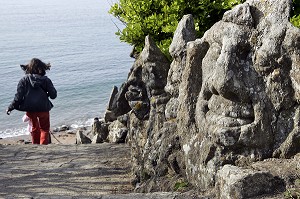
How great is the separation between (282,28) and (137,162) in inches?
153

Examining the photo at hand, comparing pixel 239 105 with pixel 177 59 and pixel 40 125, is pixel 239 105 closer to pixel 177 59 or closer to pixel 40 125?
pixel 177 59

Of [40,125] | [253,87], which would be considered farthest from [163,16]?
[40,125]

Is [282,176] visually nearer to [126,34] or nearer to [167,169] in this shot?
[167,169]

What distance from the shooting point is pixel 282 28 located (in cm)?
562

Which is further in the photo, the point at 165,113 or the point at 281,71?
the point at 165,113

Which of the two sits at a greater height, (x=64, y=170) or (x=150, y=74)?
(x=150, y=74)

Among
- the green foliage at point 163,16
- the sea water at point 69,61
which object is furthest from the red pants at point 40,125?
the sea water at point 69,61

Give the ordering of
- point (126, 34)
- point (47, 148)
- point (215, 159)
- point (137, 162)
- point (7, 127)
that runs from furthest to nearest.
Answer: point (7, 127) → point (47, 148) → point (126, 34) → point (137, 162) → point (215, 159)

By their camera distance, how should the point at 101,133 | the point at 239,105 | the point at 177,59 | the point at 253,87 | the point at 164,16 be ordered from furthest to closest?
the point at 101,133 → the point at 164,16 → the point at 177,59 → the point at 239,105 → the point at 253,87

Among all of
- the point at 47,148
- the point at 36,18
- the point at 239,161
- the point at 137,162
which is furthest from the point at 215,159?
the point at 36,18

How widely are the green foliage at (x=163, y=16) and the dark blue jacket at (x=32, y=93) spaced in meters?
2.71

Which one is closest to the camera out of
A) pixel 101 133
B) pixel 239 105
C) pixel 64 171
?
pixel 239 105

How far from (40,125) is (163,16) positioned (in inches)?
176

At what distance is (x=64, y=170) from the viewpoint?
9375 mm
